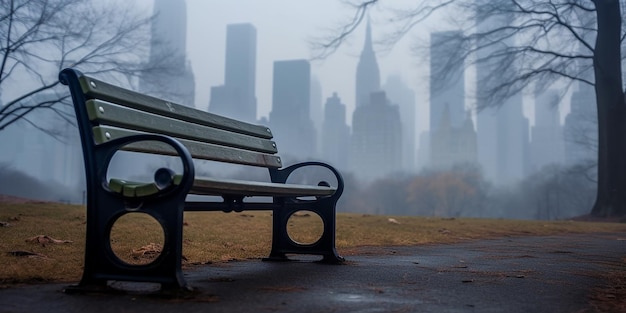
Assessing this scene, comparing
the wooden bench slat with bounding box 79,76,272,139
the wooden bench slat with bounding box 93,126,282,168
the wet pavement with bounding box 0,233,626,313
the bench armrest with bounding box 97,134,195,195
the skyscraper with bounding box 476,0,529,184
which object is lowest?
the wet pavement with bounding box 0,233,626,313

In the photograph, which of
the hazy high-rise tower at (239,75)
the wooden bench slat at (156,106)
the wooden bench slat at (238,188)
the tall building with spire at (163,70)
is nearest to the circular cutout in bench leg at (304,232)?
the wooden bench slat at (156,106)

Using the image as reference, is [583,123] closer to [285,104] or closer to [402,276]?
[402,276]

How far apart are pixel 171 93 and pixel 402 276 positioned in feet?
53.1

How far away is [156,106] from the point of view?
10.6 ft

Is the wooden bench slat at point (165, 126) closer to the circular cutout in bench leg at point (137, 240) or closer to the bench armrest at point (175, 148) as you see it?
the bench armrest at point (175, 148)

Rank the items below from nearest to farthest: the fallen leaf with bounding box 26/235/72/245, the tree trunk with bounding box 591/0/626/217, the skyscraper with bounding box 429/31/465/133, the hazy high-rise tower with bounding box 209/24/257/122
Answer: the fallen leaf with bounding box 26/235/72/245 → the tree trunk with bounding box 591/0/626/217 → the skyscraper with bounding box 429/31/465/133 → the hazy high-rise tower with bounding box 209/24/257/122

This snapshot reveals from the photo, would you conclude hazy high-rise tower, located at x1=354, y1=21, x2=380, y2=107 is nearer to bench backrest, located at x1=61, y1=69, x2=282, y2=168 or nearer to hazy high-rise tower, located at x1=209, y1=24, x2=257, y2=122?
hazy high-rise tower, located at x1=209, y1=24, x2=257, y2=122

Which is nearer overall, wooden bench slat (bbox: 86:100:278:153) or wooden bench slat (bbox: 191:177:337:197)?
wooden bench slat (bbox: 191:177:337:197)

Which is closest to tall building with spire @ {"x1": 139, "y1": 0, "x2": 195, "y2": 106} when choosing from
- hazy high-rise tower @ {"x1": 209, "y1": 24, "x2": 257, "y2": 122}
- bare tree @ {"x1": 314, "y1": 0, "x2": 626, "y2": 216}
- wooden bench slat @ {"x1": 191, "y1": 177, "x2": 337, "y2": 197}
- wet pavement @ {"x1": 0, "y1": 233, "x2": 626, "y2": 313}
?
bare tree @ {"x1": 314, "y1": 0, "x2": 626, "y2": 216}

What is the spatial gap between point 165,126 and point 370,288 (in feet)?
4.81

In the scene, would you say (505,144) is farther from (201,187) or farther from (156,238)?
(201,187)

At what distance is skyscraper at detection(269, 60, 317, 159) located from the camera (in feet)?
306

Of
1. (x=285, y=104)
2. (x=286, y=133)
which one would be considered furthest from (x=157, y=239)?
(x=285, y=104)

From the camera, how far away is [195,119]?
355cm
